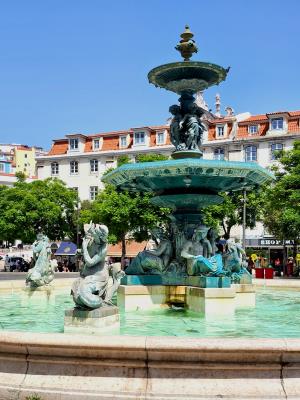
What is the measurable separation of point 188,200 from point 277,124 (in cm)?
4265

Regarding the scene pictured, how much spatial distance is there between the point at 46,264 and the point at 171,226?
134 inches

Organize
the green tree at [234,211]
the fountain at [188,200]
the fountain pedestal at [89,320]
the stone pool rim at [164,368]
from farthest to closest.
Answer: the green tree at [234,211]
the fountain at [188,200]
the fountain pedestal at [89,320]
the stone pool rim at [164,368]

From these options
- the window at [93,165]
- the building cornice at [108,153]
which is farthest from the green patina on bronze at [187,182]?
the window at [93,165]

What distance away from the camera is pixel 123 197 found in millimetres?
40156

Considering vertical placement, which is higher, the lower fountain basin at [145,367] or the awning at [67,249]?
the awning at [67,249]

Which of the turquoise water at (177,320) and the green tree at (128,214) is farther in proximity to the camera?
the green tree at (128,214)

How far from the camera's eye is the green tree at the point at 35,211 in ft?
154

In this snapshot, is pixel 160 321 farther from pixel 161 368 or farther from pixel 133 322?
pixel 161 368

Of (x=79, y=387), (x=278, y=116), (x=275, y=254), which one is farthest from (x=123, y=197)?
(x=79, y=387)

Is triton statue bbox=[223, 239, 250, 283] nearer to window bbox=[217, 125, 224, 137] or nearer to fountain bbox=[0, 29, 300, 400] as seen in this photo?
fountain bbox=[0, 29, 300, 400]

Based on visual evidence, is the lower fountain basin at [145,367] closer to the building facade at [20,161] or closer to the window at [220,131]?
the window at [220,131]

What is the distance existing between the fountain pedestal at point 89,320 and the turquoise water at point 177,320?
0.49m

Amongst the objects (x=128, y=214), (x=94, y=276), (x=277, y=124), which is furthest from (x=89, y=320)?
(x=277, y=124)

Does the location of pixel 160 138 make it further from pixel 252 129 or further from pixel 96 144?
pixel 252 129
